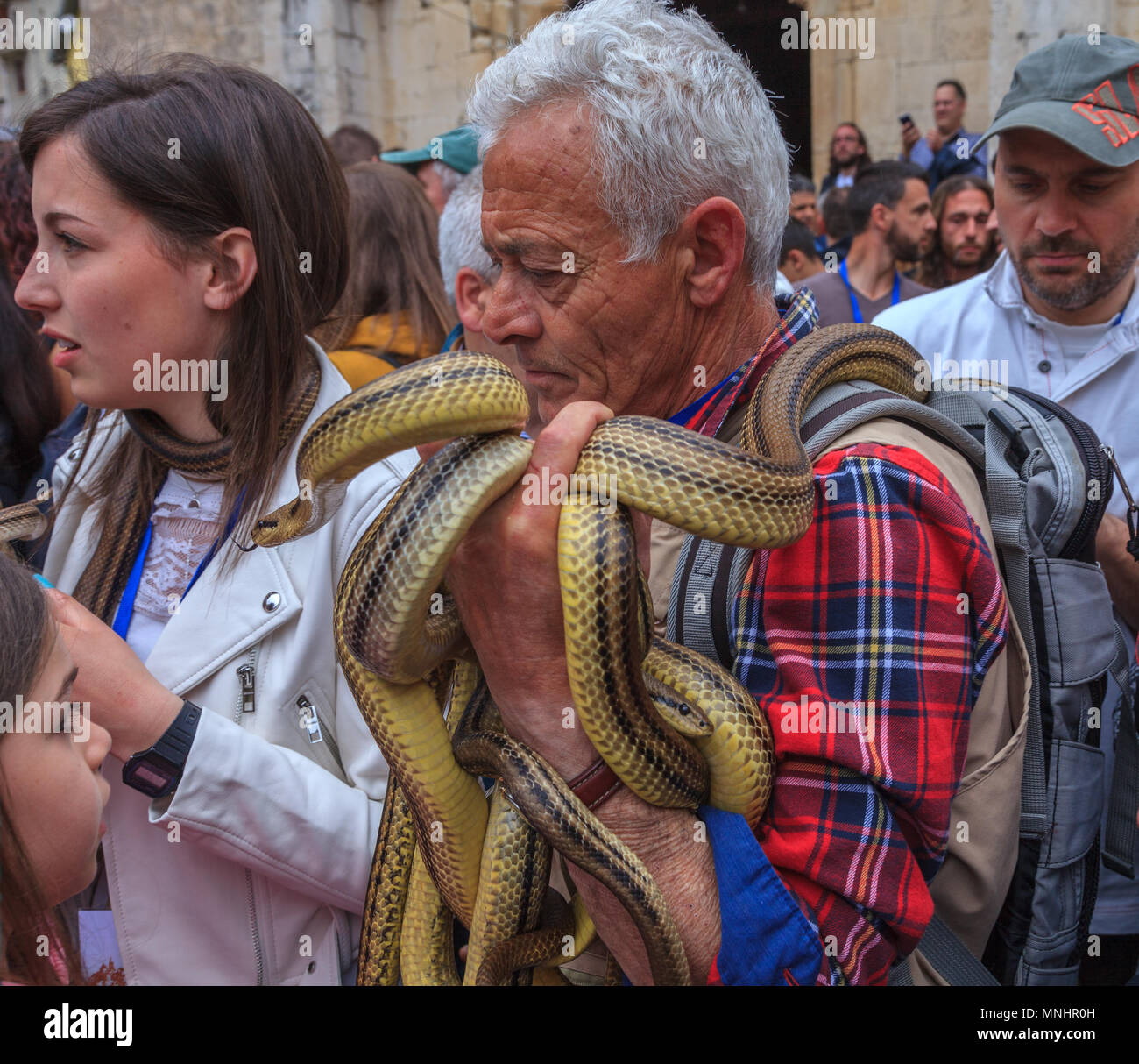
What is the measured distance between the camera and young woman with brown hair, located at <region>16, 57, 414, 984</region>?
90.9 inches

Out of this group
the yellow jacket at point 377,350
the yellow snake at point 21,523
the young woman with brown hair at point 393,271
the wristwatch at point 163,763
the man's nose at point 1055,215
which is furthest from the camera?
the young woman with brown hair at point 393,271

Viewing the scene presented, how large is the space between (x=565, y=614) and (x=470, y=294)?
2.85 metres

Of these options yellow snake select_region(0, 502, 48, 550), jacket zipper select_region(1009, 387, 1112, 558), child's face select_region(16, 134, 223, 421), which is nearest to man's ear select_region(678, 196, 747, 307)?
jacket zipper select_region(1009, 387, 1112, 558)

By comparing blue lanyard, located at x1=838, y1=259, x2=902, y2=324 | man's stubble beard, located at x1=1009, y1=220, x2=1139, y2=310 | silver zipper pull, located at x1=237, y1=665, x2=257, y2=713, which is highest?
man's stubble beard, located at x1=1009, y1=220, x2=1139, y2=310

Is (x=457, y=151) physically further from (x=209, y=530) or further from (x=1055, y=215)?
(x=209, y=530)

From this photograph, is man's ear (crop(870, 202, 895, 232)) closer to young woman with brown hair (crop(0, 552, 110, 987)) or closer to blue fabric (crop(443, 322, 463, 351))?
blue fabric (crop(443, 322, 463, 351))

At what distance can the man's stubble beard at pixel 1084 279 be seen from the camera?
11.9ft

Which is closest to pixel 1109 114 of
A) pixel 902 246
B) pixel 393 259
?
pixel 393 259

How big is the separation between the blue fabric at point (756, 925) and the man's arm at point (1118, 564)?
1.57m

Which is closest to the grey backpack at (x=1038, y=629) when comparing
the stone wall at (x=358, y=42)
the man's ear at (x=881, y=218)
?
the man's ear at (x=881, y=218)

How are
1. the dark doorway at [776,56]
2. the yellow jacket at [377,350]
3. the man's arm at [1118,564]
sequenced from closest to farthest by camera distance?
the man's arm at [1118,564] → the yellow jacket at [377,350] → the dark doorway at [776,56]

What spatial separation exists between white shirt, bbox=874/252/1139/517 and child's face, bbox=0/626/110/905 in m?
2.79

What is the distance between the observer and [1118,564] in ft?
9.07

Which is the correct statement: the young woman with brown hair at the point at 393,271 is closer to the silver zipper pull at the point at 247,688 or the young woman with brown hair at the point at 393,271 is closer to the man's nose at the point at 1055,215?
the silver zipper pull at the point at 247,688
